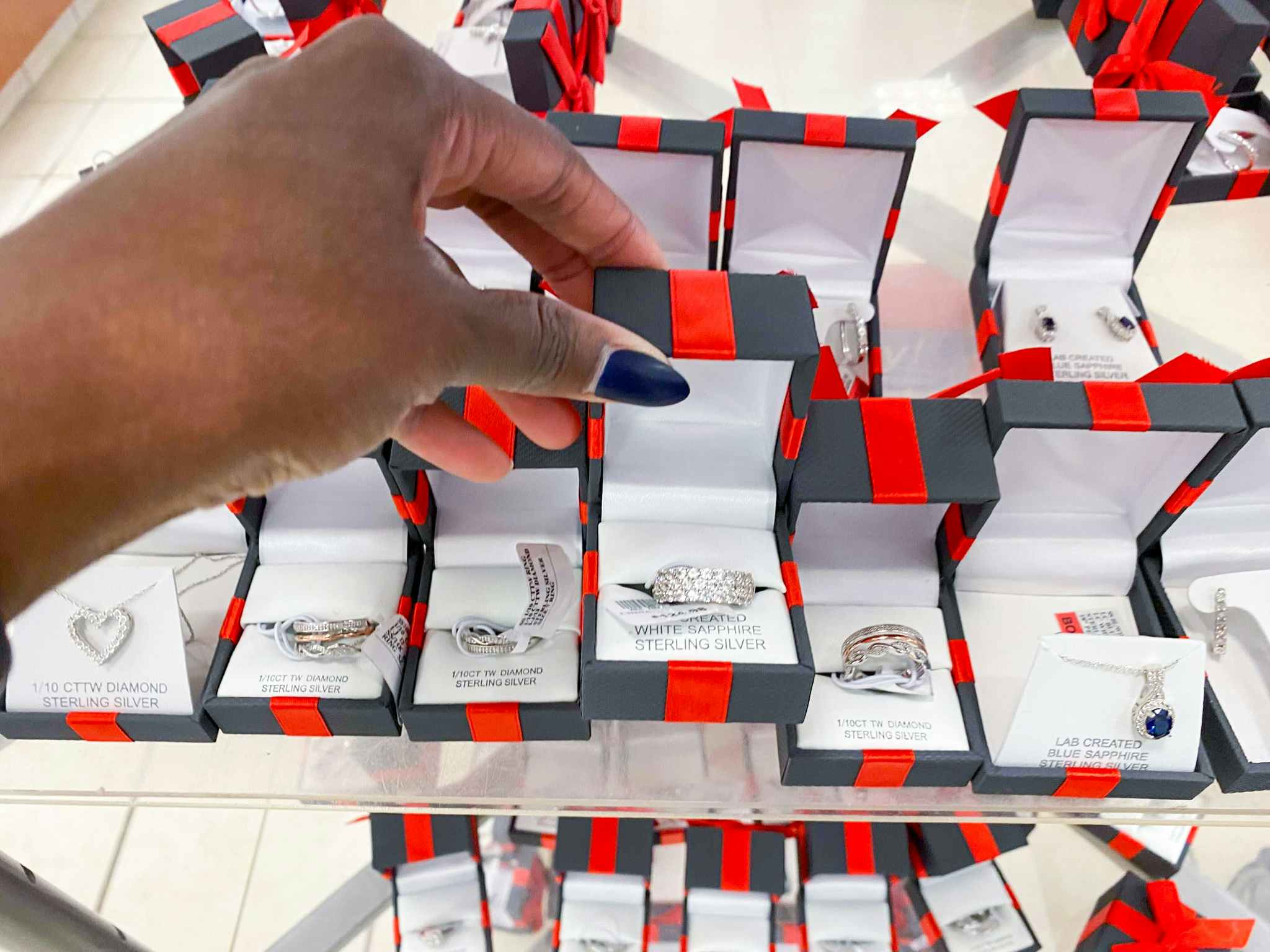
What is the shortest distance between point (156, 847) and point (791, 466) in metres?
0.80

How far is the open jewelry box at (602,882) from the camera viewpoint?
2.88 feet

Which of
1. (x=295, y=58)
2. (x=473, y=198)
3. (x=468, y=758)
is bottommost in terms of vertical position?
(x=468, y=758)

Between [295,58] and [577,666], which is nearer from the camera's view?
[295,58]

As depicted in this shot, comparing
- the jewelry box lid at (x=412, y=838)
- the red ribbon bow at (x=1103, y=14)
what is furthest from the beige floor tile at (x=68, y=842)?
the red ribbon bow at (x=1103, y=14)

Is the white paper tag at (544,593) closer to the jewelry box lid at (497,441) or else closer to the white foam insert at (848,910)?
the jewelry box lid at (497,441)

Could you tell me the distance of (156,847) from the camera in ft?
3.07

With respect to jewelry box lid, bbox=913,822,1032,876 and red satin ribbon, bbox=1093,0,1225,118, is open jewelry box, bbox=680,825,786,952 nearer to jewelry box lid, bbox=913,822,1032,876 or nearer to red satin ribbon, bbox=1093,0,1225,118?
jewelry box lid, bbox=913,822,1032,876

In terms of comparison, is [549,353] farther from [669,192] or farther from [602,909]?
[602,909]

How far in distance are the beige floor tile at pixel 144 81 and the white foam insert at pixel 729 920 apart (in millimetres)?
1220

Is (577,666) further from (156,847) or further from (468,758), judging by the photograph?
(156,847)

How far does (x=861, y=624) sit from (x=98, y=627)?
0.53m

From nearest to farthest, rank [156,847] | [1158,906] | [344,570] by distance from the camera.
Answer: [344,570] < [1158,906] < [156,847]

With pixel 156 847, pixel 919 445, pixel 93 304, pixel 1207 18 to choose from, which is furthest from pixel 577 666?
pixel 1207 18

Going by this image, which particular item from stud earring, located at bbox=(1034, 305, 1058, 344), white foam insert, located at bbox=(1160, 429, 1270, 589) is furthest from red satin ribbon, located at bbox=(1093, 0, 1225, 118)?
white foam insert, located at bbox=(1160, 429, 1270, 589)
